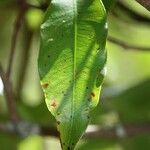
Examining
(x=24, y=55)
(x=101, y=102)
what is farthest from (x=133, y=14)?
(x=24, y=55)

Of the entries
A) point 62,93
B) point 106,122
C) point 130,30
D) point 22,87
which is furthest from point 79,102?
point 130,30

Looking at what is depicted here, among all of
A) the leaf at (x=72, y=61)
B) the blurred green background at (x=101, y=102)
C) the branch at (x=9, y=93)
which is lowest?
the blurred green background at (x=101, y=102)

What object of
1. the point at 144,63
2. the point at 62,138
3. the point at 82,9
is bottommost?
the point at 144,63

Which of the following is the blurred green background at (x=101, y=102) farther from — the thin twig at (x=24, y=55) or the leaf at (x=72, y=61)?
the leaf at (x=72, y=61)

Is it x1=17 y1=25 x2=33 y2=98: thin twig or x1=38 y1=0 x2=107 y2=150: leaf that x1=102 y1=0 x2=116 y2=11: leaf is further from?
x1=17 y1=25 x2=33 y2=98: thin twig

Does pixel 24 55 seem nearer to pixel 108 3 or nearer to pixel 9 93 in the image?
pixel 9 93

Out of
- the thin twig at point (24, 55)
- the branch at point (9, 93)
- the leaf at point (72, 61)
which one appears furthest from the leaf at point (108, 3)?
the thin twig at point (24, 55)

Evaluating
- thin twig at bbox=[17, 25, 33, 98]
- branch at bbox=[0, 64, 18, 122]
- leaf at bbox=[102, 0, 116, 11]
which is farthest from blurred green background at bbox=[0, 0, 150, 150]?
leaf at bbox=[102, 0, 116, 11]

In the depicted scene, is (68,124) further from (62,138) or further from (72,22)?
(72,22)
